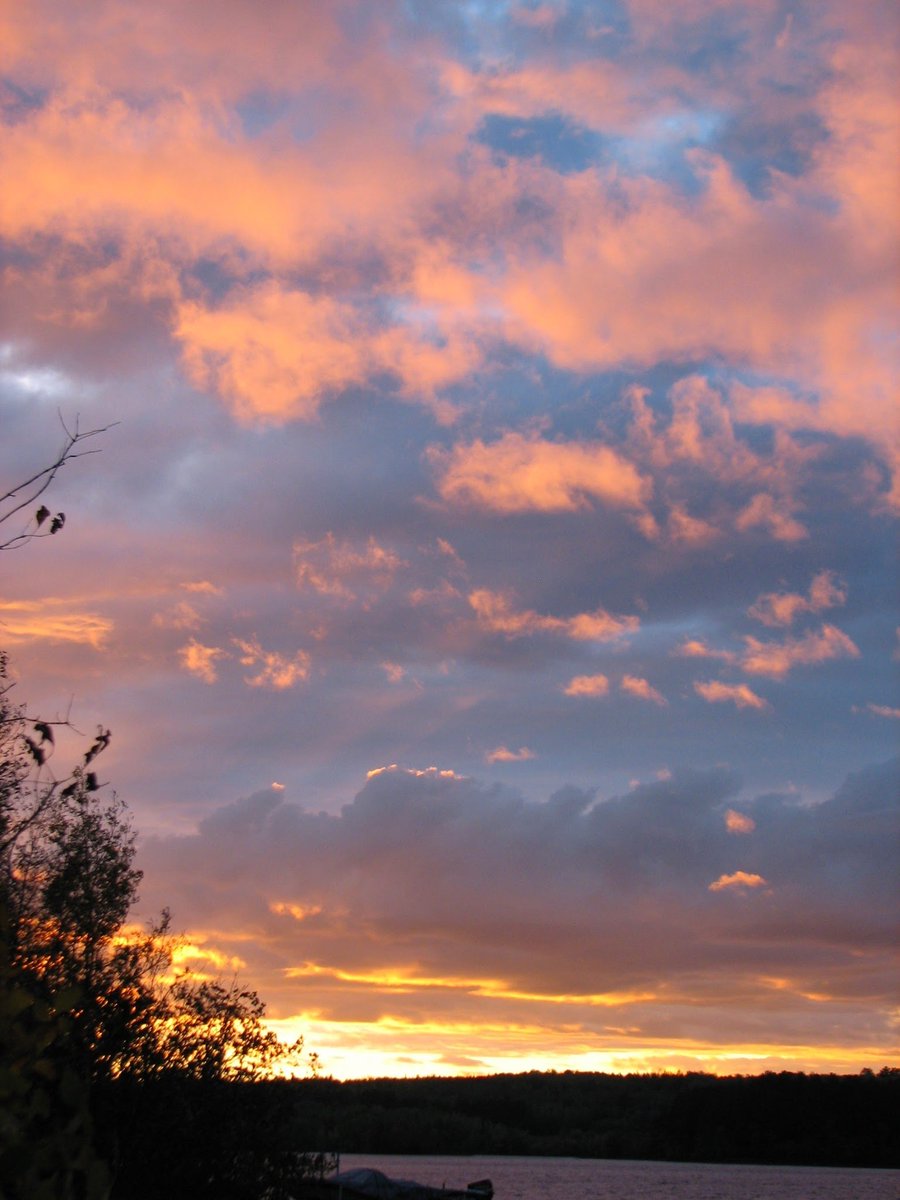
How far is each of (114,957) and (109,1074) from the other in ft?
10.9

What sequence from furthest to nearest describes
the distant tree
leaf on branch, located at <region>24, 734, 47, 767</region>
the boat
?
1. the boat
2. the distant tree
3. leaf on branch, located at <region>24, 734, 47, 767</region>

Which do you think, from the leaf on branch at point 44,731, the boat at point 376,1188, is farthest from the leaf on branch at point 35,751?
the boat at point 376,1188

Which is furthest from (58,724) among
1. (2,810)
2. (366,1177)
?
(366,1177)

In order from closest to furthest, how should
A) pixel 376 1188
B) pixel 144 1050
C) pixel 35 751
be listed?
pixel 35 751
pixel 144 1050
pixel 376 1188

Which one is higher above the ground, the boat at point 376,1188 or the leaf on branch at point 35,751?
the leaf on branch at point 35,751

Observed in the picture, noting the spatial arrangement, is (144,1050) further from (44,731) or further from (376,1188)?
(376,1188)

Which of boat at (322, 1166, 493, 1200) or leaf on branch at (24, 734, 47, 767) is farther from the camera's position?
boat at (322, 1166, 493, 1200)

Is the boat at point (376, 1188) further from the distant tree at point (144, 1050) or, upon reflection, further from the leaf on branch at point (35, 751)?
the leaf on branch at point (35, 751)

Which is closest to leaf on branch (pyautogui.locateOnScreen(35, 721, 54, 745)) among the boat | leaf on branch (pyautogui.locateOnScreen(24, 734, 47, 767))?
leaf on branch (pyautogui.locateOnScreen(24, 734, 47, 767))

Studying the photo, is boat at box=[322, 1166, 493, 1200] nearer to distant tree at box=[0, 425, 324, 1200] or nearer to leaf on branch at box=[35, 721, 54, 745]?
distant tree at box=[0, 425, 324, 1200]

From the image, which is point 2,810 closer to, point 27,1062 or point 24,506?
point 24,506

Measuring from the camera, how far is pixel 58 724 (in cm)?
1308

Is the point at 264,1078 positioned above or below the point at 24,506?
below

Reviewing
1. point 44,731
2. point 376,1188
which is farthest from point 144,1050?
point 376,1188
